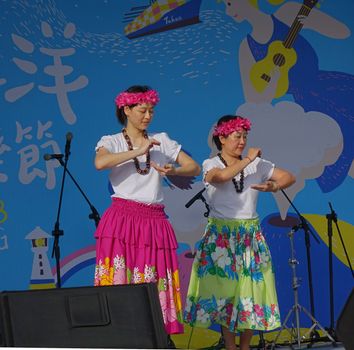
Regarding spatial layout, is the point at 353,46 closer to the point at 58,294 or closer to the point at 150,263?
the point at 150,263

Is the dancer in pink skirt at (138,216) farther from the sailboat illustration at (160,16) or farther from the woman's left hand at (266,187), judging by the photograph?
the sailboat illustration at (160,16)

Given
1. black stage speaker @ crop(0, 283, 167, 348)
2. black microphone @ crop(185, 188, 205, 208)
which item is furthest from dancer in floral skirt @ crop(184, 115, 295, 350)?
black stage speaker @ crop(0, 283, 167, 348)

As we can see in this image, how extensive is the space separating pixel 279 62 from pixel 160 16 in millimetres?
954

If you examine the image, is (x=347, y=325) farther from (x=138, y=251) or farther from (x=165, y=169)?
(x=138, y=251)

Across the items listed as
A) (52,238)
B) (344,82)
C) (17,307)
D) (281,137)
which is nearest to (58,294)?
(17,307)

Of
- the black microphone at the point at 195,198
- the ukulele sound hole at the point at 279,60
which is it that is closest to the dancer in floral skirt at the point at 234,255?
the black microphone at the point at 195,198

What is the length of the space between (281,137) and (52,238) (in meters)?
1.83

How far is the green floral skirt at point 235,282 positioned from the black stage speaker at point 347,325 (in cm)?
263

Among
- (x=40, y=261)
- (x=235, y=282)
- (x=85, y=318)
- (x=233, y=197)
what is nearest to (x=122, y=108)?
(x=233, y=197)

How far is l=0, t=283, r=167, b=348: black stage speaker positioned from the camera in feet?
7.17

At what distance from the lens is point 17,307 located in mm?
2213

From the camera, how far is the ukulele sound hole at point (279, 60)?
5.76m

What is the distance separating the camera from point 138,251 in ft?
12.9

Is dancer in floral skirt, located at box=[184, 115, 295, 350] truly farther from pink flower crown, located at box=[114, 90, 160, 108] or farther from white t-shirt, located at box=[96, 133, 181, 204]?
pink flower crown, located at box=[114, 90, 160, 108]
